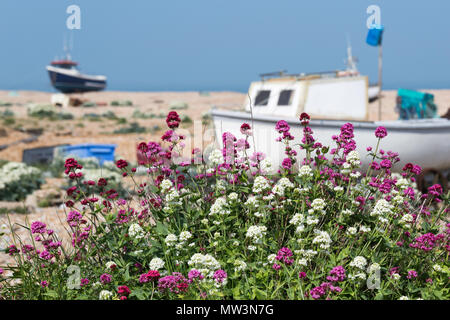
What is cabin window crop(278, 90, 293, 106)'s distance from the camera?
9.27m

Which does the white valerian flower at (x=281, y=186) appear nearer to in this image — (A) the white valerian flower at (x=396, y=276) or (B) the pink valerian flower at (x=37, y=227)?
(A) the white valerian flower at (x=396, y=276)

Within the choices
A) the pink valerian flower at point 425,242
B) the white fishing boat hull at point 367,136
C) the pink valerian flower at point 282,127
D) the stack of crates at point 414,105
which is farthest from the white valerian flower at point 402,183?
the stack of crates at point 414,105

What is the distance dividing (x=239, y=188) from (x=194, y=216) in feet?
1.57

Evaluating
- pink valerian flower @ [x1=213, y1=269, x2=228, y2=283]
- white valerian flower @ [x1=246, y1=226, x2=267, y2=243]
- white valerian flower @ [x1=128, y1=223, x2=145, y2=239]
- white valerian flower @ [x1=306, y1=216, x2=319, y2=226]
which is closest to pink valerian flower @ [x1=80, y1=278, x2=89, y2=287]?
white valerian flower @ [x1=128, y1=223, x2=145, y2=239]

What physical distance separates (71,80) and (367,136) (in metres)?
69.2

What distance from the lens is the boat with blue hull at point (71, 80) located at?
232ft

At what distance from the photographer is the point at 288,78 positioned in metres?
9.62

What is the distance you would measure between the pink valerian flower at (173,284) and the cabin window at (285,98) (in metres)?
6.75

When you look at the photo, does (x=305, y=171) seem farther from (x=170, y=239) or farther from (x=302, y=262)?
(x=170, y=239)

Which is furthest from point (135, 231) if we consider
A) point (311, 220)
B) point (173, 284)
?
point (311, 220)

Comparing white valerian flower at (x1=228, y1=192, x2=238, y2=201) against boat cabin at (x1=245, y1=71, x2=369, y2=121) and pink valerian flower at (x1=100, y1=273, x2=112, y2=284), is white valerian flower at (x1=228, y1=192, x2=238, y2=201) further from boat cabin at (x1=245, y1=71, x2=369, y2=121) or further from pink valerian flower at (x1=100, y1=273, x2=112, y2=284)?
boat cabin at (x1=245, y1=71, x2=369, y2=121)

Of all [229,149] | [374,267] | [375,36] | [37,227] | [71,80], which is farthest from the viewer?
[71,80]

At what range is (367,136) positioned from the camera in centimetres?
828

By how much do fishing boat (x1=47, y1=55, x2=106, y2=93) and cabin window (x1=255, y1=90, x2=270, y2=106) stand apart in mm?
65859
